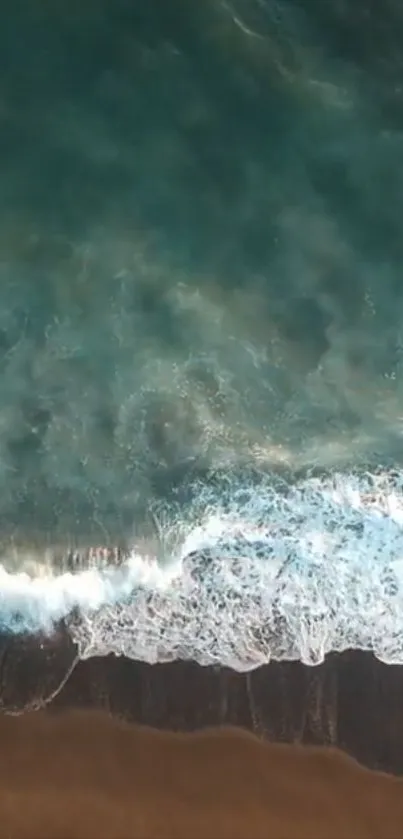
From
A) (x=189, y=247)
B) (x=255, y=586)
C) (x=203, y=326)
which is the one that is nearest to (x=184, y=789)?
(x=255, y=586)

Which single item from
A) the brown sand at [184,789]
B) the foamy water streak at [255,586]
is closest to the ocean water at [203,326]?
the foamy water streak at [255,586]

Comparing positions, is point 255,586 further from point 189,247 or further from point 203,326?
point 189,247

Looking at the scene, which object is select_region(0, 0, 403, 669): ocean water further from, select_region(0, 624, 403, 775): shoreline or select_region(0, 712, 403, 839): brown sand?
select_region(0, 712, 403, 839): brown sand

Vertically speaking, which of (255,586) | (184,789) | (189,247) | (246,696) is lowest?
(184,789)

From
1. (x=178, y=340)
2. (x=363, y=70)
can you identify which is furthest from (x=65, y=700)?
(x=363, y=70)

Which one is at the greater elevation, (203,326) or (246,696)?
(203,326)

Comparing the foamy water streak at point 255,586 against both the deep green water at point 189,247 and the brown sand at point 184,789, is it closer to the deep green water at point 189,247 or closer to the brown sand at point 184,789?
the deep green water at point 189,247
